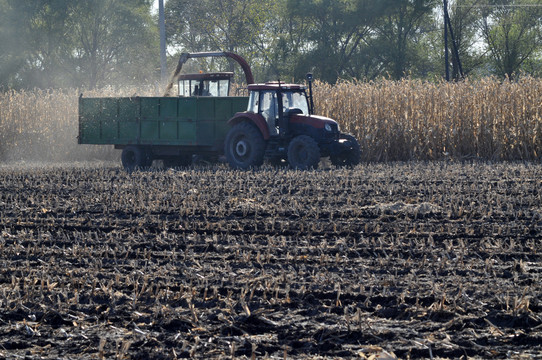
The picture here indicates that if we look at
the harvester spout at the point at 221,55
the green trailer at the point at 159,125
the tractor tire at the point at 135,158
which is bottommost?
the tractor tire at the point at 135,158

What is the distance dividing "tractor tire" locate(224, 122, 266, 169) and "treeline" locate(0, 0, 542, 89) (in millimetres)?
22664

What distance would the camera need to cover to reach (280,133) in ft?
48.5

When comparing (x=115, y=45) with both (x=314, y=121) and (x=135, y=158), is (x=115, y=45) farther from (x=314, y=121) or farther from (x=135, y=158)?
(x=314, y=121)

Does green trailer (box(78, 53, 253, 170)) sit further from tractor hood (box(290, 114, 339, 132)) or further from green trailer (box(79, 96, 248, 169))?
tractor hood (box(290, 114, 339, 132))

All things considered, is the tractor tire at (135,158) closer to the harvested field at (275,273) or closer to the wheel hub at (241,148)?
the wheel hub at (241,148)

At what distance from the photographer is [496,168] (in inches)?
542

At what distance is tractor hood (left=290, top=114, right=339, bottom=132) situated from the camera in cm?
1466

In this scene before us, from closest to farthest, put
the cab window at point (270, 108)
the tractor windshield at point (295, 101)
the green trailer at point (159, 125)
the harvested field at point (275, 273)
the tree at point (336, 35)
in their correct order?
the harvested field at point (275, 273), the cab window at point (270, 108), the tractor windshield at point (295, 101), the green trailer at point (159, 125), the tree at point (336, 35)

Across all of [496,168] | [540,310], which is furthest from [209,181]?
[540,310]

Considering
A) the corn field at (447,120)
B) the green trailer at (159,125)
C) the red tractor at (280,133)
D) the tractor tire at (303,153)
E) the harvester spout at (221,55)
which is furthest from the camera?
the harvester spout at (221,55)

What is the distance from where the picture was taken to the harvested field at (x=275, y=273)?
14.4 ft

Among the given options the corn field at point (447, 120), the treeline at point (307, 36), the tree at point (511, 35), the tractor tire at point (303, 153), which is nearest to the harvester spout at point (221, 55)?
the corn field at point (447, 120)

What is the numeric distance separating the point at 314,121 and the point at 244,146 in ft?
5.12

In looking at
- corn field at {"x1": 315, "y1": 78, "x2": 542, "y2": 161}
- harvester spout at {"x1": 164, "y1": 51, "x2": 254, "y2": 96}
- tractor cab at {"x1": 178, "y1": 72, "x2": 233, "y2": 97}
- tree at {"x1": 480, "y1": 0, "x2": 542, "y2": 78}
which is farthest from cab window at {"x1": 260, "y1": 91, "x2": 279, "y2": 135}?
tree at {"x1": 480, "y1": 0, "x2": 542, "y2": 78}
